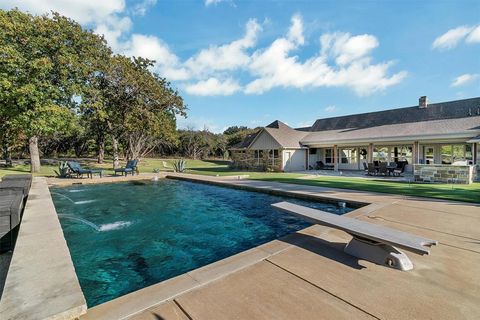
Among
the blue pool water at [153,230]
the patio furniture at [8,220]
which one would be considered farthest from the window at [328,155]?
the patio furniture at [8,220]

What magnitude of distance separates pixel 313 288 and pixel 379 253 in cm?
133

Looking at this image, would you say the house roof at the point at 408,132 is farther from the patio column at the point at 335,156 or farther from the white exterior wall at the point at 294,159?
the white exterior wall at the point at 294,159

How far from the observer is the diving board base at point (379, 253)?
3.31 m

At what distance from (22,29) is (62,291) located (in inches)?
834

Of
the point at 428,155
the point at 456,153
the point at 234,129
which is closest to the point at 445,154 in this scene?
the point at 456,153

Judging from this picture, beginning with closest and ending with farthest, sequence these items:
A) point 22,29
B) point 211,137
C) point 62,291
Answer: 1. point 62,291
2. point 22,29
3. point 211,137

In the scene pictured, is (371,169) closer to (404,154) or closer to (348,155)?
(404,154)

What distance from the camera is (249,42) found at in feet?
55.6

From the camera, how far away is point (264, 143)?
23297 millimetres

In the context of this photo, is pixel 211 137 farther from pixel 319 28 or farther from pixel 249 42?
pixel 319 28

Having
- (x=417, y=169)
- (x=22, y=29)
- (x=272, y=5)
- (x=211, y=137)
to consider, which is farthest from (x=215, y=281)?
(x=211, y=137)

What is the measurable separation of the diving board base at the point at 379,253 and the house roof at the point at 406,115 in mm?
21472

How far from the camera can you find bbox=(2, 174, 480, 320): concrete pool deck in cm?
239

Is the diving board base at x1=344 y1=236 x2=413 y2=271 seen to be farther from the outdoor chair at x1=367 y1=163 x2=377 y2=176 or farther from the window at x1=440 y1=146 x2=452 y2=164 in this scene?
the window at x1=440 y1=146 x2=452 y2=164
